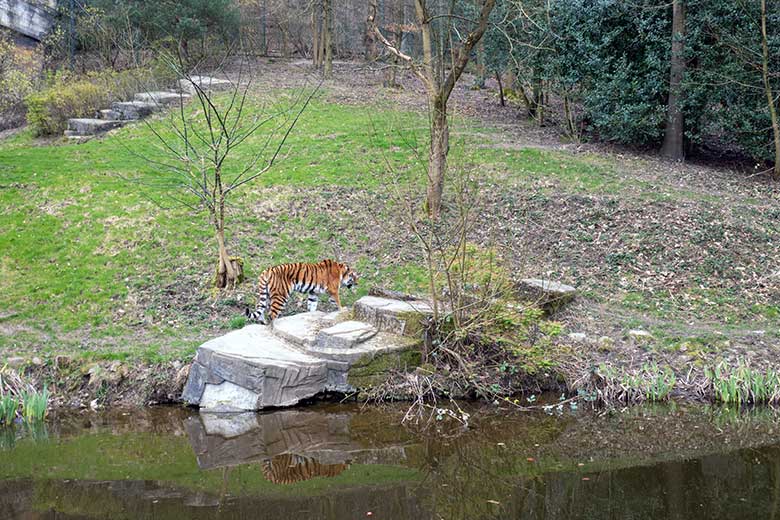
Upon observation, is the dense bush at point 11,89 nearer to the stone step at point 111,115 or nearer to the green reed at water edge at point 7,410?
the stone step at point 111,115

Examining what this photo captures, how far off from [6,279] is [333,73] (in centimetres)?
2052

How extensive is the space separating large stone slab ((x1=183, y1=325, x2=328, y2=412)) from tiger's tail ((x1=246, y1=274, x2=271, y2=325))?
4.89 ft

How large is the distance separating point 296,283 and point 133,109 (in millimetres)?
14119

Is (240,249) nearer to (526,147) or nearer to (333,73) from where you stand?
(526,147)

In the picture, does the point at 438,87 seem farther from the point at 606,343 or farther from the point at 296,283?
the point at 606,343

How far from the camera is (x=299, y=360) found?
1030 cm

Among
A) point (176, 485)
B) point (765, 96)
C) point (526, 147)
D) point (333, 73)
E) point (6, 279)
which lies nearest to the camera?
point (176, 485)

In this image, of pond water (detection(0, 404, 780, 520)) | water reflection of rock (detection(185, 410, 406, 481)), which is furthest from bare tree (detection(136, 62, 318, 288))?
pond water (detection(0, 404, 780, 520))

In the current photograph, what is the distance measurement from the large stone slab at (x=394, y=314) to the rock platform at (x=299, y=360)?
0.05 feet

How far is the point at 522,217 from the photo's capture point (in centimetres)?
1596

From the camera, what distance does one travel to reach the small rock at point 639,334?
1156 centimetres

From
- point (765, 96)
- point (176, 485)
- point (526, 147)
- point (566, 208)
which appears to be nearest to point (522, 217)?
point (566, 208)

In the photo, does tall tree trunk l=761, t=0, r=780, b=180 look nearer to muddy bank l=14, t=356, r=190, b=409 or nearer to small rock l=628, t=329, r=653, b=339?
small rock l=628, t=329, r=653, b=339

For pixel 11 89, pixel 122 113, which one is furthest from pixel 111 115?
pixel 11 89
